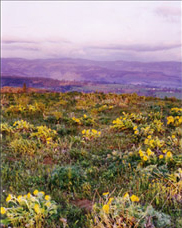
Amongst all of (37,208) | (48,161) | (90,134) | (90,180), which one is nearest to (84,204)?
(90,180)

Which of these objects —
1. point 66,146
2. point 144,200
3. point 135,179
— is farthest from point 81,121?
point 144,200

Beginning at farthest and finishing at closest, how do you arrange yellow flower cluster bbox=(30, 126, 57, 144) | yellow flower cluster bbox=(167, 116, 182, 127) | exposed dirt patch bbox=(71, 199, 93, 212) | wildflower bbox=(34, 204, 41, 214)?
yellow flower cluster bbox=(167, 116, 182, 127) → yellow flower cluster bbox=(30, 126, 57, 144) → exposed dirt patch bbox=(71, 199, 93, 212) → wildflower bbox=(34, 204, 41, 214)

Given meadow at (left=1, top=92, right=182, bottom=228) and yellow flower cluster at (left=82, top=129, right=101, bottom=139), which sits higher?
yellow flower cluster at (left=82, top=129, right=101, bottom=139)

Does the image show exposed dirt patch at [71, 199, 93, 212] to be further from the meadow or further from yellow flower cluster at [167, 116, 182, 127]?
yellow flower cluster at [167, 116, 182, 127]

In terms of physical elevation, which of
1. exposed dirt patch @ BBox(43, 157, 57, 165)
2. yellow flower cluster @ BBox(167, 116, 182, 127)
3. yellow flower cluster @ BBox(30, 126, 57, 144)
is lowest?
exposed dirt patch @ BBox(43, 157, 57, 165)

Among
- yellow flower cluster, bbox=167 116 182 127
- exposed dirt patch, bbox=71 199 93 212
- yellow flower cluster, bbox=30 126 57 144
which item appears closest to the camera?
exposed dirt patch, bbox=71 199 93 212

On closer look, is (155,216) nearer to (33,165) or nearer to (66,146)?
(33,165)

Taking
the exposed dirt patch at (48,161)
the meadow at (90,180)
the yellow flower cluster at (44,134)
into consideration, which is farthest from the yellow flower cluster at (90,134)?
the exposed dirt patch at (48,161)

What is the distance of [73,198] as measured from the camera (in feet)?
11.3

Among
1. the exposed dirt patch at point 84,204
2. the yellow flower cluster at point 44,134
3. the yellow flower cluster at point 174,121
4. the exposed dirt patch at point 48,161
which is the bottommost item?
the exposed dirt patch at point 84,204

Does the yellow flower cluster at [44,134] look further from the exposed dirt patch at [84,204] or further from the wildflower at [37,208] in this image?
the wildflower at [37,208]

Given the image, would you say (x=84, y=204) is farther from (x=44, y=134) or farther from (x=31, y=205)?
(x=44, y=134)

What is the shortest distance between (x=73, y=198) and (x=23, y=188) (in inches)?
32.0

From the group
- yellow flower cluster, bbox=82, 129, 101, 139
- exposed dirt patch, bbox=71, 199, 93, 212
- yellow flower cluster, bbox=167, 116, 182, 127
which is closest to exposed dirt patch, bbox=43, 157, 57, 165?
yellow flower cluster, bbox=82, 129, 101, 139
